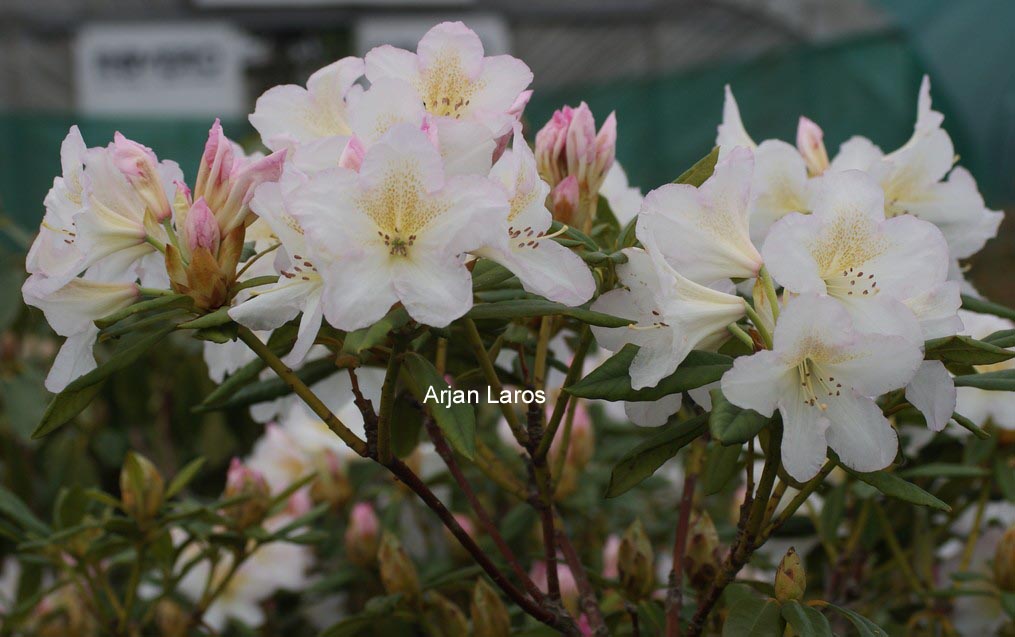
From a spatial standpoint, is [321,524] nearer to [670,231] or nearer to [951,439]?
[951,439]

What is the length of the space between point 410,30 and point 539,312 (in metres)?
10.7

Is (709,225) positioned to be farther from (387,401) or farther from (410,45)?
(410,45)

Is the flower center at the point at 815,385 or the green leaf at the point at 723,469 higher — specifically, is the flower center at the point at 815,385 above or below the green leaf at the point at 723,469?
above

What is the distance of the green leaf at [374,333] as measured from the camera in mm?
637

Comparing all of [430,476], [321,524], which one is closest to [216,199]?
[430,476]

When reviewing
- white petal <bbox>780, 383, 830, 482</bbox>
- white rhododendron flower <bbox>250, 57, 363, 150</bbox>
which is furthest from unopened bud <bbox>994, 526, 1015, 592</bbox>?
white rhododendron flower <bbox>250, 57, 363, 150</bbox>

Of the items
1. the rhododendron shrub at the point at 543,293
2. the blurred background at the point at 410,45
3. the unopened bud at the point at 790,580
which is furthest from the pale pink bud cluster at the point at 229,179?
the unopened bud at the point at 790,580

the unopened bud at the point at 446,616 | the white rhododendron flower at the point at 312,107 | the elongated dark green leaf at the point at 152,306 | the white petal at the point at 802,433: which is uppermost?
the white rhododendron flower at the point at 312,107

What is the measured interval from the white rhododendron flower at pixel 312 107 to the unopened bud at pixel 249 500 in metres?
0.52

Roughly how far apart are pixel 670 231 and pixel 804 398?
135 millimetres

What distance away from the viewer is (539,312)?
0.70 meters

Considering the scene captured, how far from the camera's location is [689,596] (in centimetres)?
105

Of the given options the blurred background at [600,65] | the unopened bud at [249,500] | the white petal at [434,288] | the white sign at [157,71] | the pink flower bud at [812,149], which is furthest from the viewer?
the white sign at [157,71]

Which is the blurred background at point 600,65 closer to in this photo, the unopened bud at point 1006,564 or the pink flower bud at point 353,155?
the unopened bud at point 1006,564
